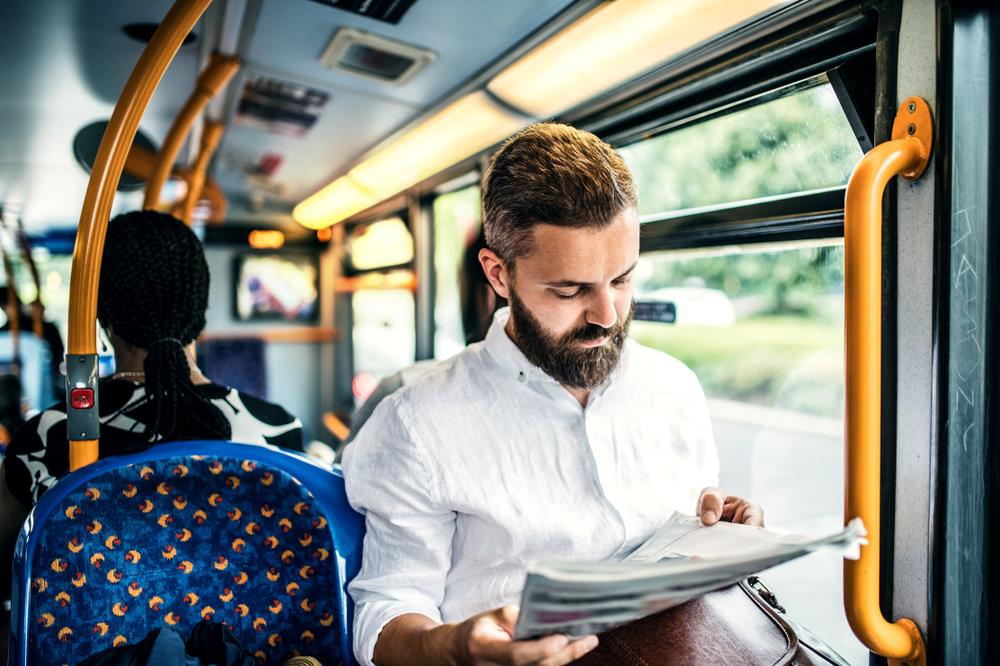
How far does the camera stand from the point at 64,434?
172 cm

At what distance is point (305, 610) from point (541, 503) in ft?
1.88

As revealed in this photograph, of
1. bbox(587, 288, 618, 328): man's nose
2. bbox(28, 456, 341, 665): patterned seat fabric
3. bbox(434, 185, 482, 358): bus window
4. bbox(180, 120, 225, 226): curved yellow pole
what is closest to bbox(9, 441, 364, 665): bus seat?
bbox(28, 456, 341, 665): patterned seat fabric

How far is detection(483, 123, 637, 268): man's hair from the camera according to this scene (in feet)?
4.35

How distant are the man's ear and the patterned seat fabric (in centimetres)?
61

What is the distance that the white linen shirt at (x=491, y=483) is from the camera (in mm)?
1378

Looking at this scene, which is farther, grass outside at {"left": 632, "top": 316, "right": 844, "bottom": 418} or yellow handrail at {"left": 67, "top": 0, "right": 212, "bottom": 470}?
grass outside at {"left": 632, "top": 316, "right": 844, "bottom": 418}

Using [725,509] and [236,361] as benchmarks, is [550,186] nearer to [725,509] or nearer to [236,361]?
[725,509]

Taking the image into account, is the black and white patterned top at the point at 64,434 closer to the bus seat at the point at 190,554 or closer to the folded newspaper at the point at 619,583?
the bus seat at the point at 190,554

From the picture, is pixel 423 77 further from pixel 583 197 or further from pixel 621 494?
pixel 621 494

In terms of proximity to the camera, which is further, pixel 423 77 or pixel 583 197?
pixel 423 77

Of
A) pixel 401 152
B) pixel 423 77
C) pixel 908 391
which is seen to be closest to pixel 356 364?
pixel 401 152

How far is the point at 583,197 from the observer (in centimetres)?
132

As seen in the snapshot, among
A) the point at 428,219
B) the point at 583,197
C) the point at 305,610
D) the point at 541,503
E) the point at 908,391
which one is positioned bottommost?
the point at 305,610

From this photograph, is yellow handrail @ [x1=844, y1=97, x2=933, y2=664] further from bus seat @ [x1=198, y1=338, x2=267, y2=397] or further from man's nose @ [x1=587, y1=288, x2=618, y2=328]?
bus seat @ [x1=198, y1=338, x2=267, y2=397]
